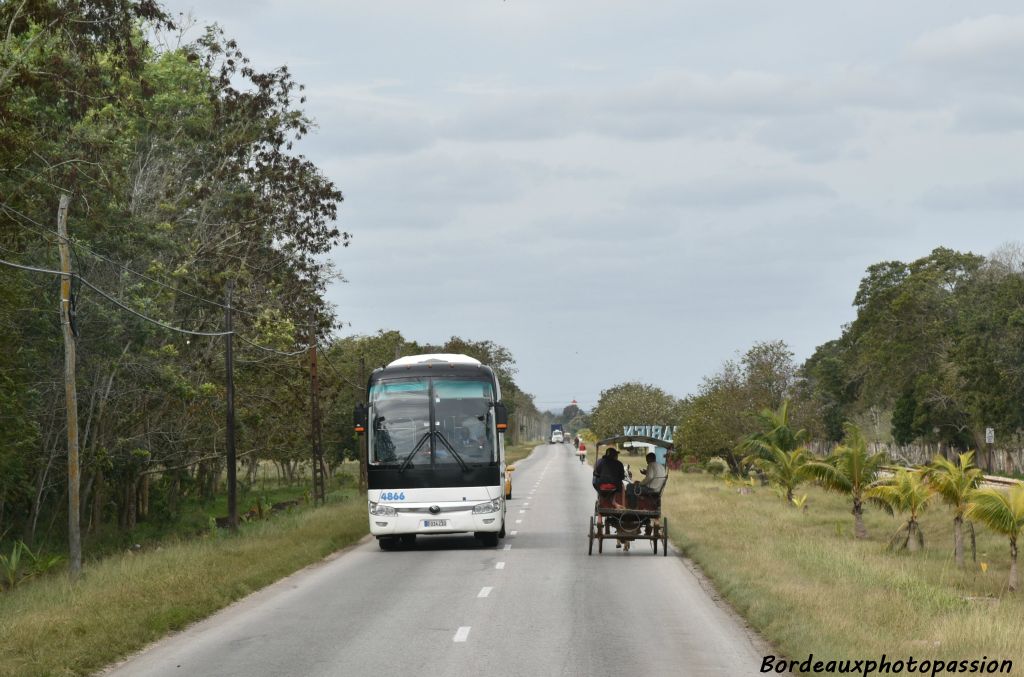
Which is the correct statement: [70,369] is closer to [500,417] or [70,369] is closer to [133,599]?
[500,417]

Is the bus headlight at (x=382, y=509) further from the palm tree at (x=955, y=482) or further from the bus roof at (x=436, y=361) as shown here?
the palm tree at (x=955, y=482)

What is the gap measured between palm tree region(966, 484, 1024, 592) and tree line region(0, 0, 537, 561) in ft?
52.3

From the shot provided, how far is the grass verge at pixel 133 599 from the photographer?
41.5ft

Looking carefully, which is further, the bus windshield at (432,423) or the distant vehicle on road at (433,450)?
the bus windshield at (432,423)

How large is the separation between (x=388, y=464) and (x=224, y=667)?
43.2 ft

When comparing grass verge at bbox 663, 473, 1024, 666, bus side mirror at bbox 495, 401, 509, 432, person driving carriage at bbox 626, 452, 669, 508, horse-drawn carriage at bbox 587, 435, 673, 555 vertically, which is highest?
bus side mirror at bbox 495, 401, 509, 432

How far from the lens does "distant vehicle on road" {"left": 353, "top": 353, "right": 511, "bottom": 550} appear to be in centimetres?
2506

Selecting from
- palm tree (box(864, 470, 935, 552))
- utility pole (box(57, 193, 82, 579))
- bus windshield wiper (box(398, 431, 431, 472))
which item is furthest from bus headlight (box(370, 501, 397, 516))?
palm tree (box(864, 470, 935, 552))

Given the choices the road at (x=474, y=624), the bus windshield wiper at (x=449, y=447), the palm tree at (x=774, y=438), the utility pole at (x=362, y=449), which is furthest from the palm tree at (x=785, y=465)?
the road at (x=474, y=624)

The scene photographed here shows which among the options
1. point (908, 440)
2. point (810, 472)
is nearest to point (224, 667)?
point (810, 472)

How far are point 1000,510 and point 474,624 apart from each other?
9.62 metres

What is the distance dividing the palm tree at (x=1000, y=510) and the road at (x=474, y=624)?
460cm

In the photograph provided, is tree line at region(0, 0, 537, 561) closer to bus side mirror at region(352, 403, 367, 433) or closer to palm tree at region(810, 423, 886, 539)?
bus side mirror at region(352, 403, 367, 433)

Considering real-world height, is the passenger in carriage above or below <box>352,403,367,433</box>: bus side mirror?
below
